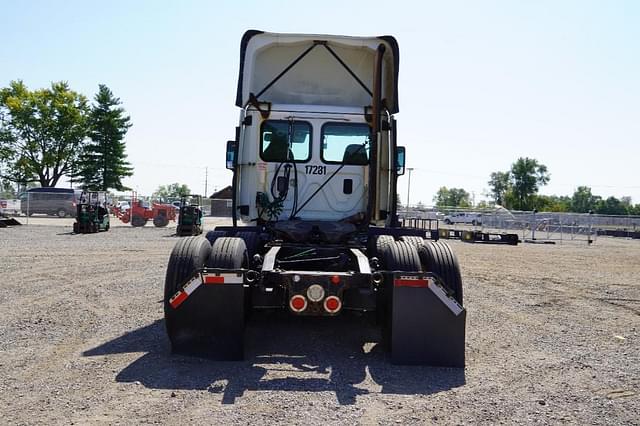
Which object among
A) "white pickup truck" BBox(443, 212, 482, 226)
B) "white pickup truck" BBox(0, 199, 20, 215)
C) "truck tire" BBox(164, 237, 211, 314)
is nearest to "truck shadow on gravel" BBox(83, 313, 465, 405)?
"truck tire" BBox(164, 237, 211, 314)

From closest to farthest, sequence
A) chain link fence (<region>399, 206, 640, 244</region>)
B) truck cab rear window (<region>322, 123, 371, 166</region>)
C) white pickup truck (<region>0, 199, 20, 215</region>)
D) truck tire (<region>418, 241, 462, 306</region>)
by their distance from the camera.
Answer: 1. truck tire (<region>418, 241, 462, 306</region>)
2. truck cab rear window (<region>322, 123, 371, 166</region>)
3. chain link fence (<region>399, 206, 640, 244</region>)
4. white pickup truck (<region>0, 199, 20, 215</region>)

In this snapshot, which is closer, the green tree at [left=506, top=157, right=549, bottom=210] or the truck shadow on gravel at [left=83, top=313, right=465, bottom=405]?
the truck shadow on gravel at [left=83, top=313, right=465, bottom=405]

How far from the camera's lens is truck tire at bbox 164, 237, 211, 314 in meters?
6.29

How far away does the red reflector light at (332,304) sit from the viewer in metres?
5.87

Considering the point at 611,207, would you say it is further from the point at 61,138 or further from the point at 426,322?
the point at 426,322

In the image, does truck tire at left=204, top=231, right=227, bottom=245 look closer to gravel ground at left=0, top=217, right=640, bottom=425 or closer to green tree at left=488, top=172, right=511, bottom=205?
gravel ground at left=0, top=217, right=640, bottom=425

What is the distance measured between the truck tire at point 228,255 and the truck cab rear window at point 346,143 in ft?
8.74

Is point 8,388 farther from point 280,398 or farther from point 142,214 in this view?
point 142,214

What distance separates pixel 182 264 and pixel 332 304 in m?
1.69

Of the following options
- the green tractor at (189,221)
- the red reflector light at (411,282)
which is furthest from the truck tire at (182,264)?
the green tractor at (189,221)

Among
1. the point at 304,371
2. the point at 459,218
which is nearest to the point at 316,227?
the point at 304,371

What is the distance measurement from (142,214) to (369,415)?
35.6 m

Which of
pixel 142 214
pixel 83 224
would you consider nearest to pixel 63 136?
pixel 142 214

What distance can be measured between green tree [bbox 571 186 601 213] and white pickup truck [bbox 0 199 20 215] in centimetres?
13242
